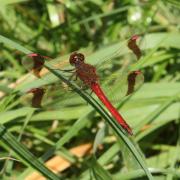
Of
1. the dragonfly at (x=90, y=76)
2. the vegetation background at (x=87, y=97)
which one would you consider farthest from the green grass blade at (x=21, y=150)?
the dragonfly at (x=90, y=76)

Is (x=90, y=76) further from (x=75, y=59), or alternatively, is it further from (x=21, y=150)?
(x=21, y=150)

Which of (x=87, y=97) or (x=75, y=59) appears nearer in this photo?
(x=87, y=97)

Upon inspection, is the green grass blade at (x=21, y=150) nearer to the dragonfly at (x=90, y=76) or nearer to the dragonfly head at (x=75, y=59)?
the dragonfly at (x=90, y=76)

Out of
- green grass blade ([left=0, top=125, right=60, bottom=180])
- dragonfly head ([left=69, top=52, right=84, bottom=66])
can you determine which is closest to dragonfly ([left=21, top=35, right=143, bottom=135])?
dragonfly head ([left=69, top=52, right=84, bottom=66])

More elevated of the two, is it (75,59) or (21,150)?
(75,59)

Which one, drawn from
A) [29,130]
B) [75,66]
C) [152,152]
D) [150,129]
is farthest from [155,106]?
[29,130]

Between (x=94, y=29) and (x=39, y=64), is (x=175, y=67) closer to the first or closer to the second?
(x=94, y=29)

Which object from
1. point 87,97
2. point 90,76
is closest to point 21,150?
point 87,97
